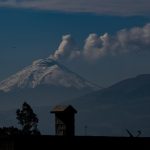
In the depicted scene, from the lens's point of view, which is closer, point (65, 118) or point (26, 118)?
point (65, 118)

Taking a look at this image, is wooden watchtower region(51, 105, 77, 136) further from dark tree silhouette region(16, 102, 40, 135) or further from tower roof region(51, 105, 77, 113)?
dark tree silhouette region(16, 102, 40, 135)

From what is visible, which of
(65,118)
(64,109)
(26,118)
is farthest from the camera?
(26,118)

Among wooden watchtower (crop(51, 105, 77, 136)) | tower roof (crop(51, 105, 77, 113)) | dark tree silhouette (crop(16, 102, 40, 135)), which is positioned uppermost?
dark tree silhouette (crop(16, 102, 40, 135))

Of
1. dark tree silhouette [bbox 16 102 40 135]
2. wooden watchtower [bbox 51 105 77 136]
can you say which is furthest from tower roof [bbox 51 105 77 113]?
dark tree silhouette [bbox 16 102 40 135]

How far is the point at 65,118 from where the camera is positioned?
152ft

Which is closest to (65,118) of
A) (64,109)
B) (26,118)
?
(64,109)

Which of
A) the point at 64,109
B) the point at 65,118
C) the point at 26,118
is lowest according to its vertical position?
the point at 65,118

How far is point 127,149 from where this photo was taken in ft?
151

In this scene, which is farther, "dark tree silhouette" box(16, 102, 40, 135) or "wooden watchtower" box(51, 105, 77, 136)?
"dark tree silhouette" box(16, 102, 40, 135)

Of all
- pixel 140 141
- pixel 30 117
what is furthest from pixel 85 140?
pixel 30 117

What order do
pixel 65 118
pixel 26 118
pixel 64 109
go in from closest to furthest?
pixel 64 109
pixel 65 118
pixel 26 118

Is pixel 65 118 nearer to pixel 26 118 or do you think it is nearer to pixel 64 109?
pixel 64 109

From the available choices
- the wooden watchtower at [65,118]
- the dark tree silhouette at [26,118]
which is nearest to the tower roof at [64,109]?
the wooden watchtower at [65,118]

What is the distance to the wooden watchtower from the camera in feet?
152
